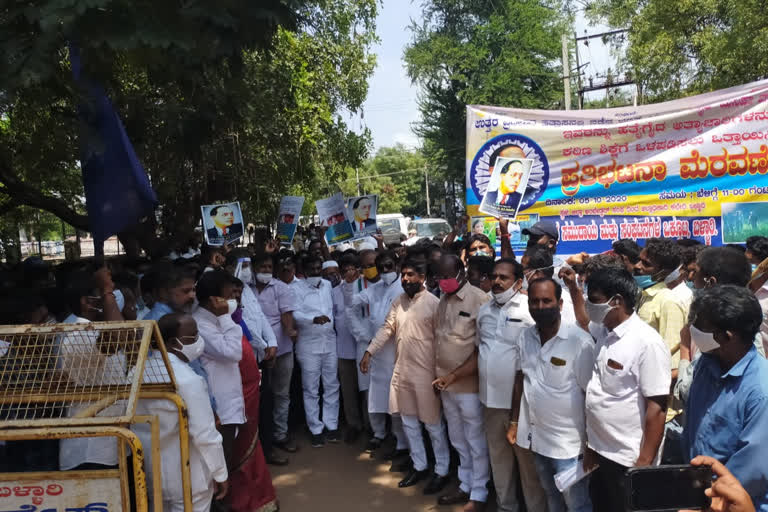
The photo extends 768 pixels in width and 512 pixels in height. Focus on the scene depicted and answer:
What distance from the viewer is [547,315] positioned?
366 centimetres

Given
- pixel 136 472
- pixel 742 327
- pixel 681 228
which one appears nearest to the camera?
pixel 742 327

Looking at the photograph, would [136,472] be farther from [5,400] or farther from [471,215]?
[471,215]

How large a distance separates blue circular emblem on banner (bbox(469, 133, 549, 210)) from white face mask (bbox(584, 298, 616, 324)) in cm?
365

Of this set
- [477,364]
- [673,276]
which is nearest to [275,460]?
[477,364]

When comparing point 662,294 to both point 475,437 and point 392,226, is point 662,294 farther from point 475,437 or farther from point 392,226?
point 392,226

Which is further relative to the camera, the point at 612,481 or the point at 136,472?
the point at 612,481

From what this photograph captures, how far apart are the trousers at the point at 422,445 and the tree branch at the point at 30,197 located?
6.71 meters

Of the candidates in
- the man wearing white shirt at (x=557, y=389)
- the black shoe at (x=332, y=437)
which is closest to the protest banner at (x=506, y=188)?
the man wearing white shirt at (x=557, y=389)

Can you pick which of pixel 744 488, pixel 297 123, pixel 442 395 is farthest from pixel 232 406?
pixel 297 123

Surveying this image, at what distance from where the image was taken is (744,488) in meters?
2.06

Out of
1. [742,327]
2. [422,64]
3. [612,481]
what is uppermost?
[422,64]

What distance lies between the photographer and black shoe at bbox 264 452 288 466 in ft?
19.3

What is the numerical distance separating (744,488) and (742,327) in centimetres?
55

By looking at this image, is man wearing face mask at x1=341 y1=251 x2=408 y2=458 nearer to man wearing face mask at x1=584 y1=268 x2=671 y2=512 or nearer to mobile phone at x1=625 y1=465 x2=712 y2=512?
man wearing face mask at x1=584 y1=268 x2=671 y2=512
